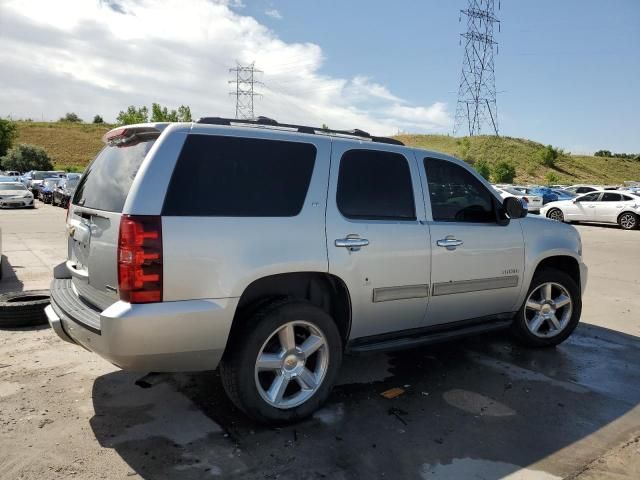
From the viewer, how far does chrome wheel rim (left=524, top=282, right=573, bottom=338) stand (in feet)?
17.3

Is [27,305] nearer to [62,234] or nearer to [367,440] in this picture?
[367,440]

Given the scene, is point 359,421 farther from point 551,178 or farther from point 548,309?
point 551,178

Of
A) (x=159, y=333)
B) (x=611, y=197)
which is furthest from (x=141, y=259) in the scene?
(x=611, y=197)

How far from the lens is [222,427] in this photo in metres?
3.48

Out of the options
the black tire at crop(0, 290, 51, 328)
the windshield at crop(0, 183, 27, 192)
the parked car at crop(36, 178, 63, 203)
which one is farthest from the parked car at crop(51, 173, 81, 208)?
the black tire at crop(0, 290, 51, 328)

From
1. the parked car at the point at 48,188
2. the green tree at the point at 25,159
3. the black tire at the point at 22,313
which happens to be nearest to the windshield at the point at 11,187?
the parked car at the point at 48,188

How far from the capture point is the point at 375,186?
4.01 metres

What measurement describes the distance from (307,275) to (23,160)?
77.8m

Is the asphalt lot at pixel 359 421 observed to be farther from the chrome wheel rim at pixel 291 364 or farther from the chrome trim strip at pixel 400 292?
the chrome trim strip at pixel 400 292

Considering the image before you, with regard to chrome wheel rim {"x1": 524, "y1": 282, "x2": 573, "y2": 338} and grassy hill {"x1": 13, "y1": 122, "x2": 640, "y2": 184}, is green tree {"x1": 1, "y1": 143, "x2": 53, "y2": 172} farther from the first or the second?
chrome wheel rim {"x1": 524, "y1": 282, "x2": 573, "y2": 338}

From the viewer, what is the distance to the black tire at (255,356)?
3.31 metres

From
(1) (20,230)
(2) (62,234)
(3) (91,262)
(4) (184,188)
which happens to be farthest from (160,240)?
(1) (20,230)

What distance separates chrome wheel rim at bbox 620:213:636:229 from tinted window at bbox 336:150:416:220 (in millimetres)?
20792

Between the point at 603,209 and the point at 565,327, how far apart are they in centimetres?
1945
